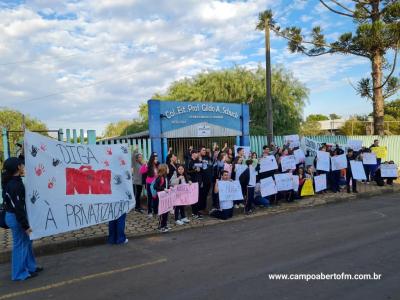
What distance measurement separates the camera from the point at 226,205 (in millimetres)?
9500

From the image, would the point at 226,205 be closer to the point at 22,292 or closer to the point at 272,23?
the point at 22,292

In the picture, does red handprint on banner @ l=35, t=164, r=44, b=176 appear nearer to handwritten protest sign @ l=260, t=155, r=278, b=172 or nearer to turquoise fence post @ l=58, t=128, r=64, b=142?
turquoise fence post @ l=58, t=128, r=64, b=142

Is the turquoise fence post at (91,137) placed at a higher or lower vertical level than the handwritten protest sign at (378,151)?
higher

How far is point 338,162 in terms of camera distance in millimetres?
12906

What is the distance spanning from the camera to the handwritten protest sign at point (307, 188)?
1204cm

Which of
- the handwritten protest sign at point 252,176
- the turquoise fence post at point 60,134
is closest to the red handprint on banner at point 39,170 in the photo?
the turquoise fence post at point 60,134

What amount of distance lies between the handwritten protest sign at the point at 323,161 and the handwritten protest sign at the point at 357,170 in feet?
3.21

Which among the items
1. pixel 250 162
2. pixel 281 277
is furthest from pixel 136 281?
pixel 250 162

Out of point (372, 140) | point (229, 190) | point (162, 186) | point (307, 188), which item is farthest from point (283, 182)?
point (372, 140)

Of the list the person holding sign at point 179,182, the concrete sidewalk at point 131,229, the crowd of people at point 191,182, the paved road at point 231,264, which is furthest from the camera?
the person holding sign at point 179,182

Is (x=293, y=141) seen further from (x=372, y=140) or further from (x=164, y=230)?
(x=372, y=140)

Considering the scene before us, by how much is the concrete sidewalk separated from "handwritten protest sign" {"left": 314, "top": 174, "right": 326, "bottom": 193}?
0.85 ft

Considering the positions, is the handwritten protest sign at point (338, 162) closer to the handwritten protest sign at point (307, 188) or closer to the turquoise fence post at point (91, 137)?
the handwritten protest sign at point (307, 188)

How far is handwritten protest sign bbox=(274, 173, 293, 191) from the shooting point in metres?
11.2
